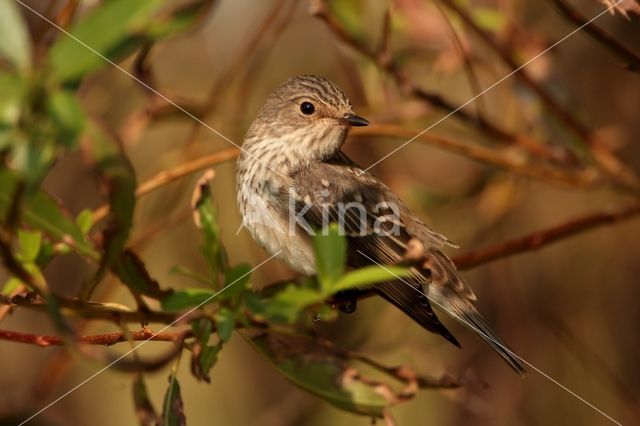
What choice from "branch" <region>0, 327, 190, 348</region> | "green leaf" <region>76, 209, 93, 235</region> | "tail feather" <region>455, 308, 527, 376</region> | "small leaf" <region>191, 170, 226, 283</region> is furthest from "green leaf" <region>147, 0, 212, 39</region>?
"tail feather" <region>455, 308, 527, 376</region>

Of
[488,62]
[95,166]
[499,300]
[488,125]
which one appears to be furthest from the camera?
[499,300]

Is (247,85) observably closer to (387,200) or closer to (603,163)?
(387,200)

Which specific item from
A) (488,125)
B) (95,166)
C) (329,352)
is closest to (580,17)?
(488,125)

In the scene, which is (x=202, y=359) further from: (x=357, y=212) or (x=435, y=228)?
(x=435, y=228)

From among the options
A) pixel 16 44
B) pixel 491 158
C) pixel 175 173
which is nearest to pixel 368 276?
pixel 16 44

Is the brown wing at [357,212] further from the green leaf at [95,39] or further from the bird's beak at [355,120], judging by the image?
the green leaf at [95,39]

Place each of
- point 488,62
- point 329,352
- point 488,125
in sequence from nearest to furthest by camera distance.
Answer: point 329,352 → point 488,125 → point 488,62

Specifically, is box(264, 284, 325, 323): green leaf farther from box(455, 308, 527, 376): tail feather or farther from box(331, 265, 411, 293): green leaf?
box(455, 308, 527, 376): tail feather
